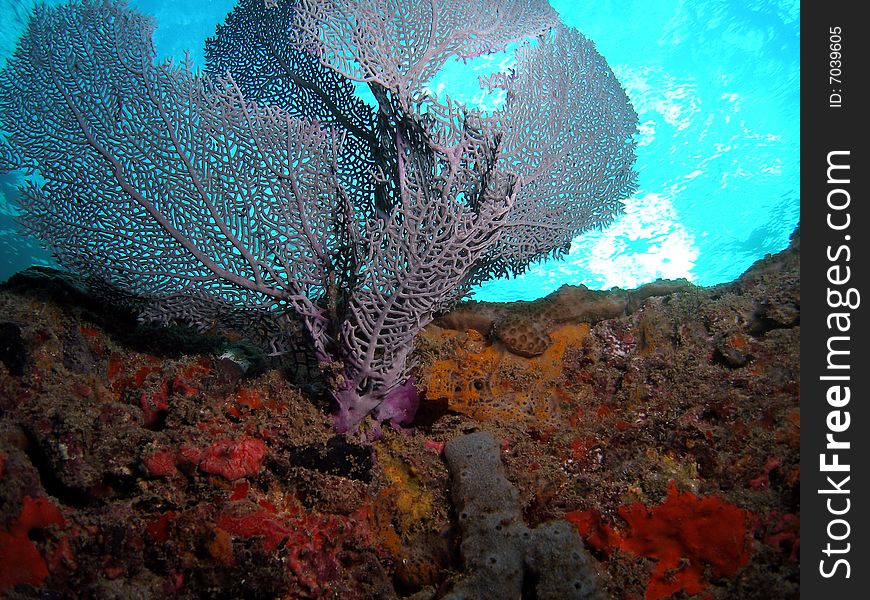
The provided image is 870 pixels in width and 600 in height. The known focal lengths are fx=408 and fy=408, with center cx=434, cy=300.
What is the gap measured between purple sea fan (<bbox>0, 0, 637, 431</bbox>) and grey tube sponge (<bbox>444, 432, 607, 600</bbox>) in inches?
54.9

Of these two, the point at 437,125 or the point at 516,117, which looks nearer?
the point at 437,125

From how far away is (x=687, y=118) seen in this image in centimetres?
1767

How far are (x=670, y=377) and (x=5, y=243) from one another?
3604 cm

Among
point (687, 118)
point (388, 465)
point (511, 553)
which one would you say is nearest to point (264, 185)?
point (388, 465)

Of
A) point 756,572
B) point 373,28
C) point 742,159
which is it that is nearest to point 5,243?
point 373,28

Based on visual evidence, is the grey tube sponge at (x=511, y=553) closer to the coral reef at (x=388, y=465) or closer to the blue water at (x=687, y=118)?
the coral reef at (x=388, y=465)

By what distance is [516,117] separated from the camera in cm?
441

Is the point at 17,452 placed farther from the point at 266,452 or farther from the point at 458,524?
the point at 458,524

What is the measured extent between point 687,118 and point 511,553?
20610 millimetres

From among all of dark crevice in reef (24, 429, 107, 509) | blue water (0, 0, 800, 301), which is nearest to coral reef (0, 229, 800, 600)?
dark crevice in reef (24, 429, 107, 509)

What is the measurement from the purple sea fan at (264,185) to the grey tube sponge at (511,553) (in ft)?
4.58

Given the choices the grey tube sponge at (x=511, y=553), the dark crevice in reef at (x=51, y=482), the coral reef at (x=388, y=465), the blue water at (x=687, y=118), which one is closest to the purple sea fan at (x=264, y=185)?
the coral reef at (x=388, y=465)

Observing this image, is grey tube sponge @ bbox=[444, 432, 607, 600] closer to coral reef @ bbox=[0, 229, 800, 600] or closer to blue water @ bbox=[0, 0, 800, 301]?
coral reef @ bbox=[0, 229, 800, 600]

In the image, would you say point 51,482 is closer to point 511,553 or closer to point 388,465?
point 388,465
